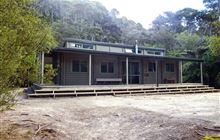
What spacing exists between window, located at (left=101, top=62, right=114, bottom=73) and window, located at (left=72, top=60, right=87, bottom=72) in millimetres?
1462

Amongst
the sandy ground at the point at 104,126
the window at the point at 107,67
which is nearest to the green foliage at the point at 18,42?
the sandy ground at the point at 104,126

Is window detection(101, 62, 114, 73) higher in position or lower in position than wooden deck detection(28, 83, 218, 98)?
higher

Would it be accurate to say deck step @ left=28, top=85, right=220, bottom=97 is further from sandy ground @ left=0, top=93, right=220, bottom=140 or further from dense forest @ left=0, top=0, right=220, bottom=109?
sandy ground @ left=0, top=93, right=220, bottom=140

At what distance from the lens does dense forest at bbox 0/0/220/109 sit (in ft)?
14.1

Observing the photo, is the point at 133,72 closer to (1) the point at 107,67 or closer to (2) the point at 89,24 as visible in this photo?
(1) the point at 107,67

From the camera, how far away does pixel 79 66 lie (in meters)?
19.0

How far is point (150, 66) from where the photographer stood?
72.9 ft

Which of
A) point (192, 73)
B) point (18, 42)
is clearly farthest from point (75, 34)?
point (18, 42)

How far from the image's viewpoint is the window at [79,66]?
741 inches

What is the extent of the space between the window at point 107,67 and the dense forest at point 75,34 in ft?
11.9

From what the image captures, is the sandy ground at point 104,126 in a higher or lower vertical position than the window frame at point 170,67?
lower

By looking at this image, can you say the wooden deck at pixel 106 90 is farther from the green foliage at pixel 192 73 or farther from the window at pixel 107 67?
the green foliage at pixel 192 73

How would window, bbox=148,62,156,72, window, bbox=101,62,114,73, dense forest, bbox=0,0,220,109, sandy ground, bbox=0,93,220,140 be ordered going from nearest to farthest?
dense forest, bbox=0,0,220,109 < sandy ground, bbox=0,93,220,140 < window, bbox=101,62,114,73 < window, bbox=148,62,156,72

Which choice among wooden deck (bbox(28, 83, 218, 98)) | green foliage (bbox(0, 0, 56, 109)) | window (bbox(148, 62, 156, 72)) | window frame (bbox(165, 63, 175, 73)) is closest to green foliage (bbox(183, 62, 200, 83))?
window frame (bbox(165, 63, 175, 73))
